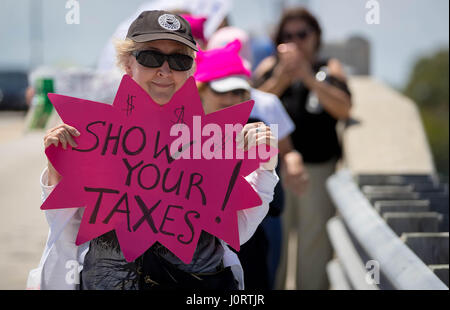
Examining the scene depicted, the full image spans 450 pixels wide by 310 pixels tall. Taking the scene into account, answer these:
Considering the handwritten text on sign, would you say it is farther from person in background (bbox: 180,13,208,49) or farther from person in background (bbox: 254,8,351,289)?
person in background (bbox: 254,8,351,289)

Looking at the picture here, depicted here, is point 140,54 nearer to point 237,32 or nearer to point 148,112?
point 148,112

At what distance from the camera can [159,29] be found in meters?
1.84

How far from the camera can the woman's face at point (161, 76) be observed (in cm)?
188

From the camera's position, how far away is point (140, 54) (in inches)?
73.7

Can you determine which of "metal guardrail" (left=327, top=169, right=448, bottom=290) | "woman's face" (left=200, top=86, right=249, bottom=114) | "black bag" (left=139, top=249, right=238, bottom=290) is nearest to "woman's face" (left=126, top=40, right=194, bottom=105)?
"black bag" (left=139, top=249, right=238, bottom=290)

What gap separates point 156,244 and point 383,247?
3.62ft

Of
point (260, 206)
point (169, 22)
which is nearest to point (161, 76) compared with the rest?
point (169, 22)

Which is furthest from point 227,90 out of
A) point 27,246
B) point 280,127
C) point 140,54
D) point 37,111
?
point 37,111

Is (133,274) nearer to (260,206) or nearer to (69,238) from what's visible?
(69,238)

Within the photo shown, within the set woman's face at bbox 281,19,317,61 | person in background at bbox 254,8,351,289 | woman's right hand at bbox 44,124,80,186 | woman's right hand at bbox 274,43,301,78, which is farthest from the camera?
woman's face at bbox 281,19,317,61

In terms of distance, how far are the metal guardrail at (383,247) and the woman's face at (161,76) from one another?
1046 millimetres

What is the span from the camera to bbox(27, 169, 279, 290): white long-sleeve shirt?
1.89 meters

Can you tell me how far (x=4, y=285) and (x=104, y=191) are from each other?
87.2 inches

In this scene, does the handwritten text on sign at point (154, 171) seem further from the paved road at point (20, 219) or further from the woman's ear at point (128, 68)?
the paved road at point (20, 219)
